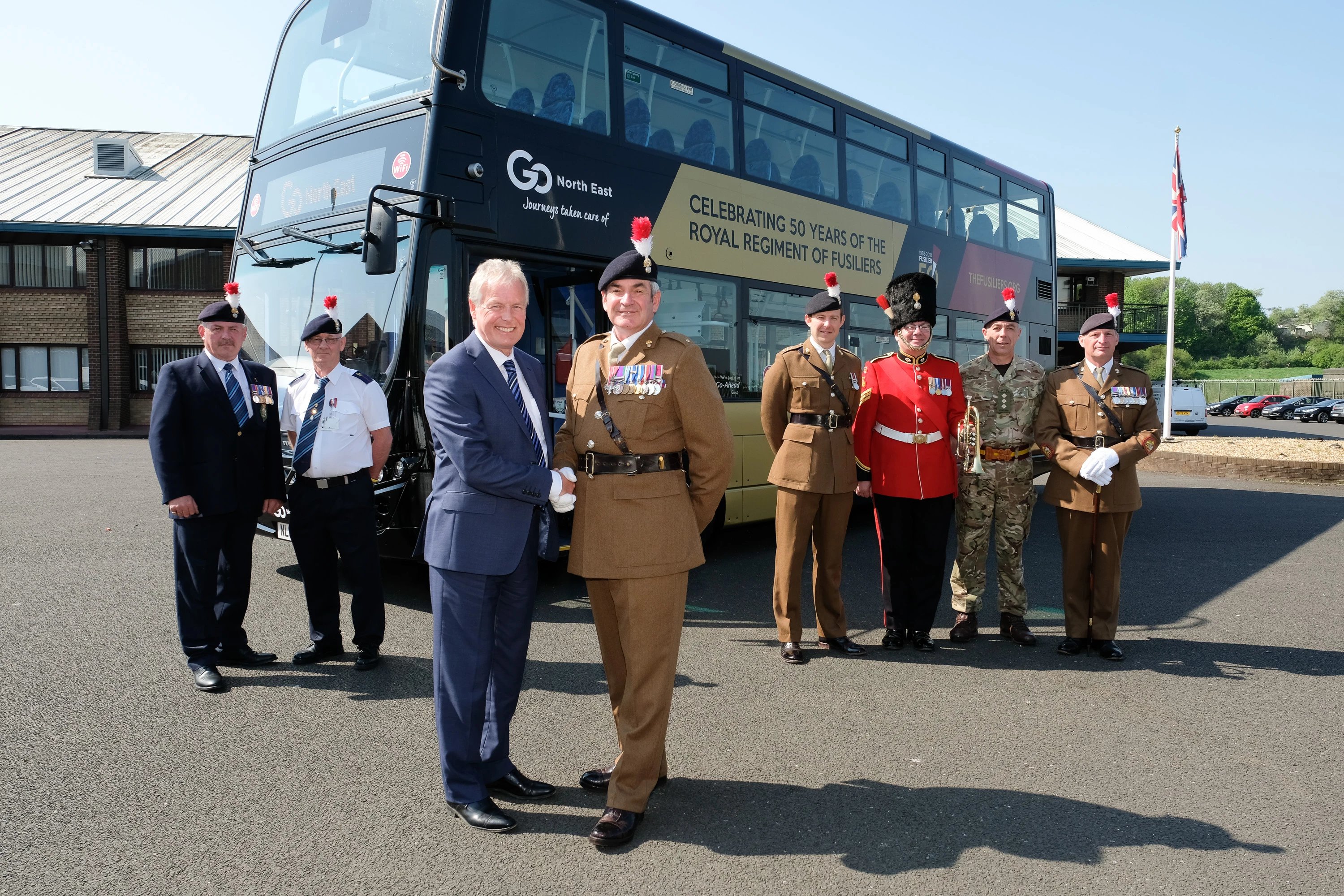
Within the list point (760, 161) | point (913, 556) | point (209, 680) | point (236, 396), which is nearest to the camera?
point (209, 680)

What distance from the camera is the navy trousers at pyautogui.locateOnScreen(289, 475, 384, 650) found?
4.66 metres

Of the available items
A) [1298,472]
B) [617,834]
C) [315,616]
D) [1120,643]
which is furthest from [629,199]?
[1298,472]

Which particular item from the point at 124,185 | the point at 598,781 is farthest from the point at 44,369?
the point at 598,781

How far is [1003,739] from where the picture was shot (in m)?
3.71

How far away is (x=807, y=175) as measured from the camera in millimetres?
8227

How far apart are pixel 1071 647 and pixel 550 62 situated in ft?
16.7

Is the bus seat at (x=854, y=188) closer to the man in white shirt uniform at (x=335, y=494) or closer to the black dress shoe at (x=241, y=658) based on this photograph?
the man in white shirt uniform at (x=335, y=494)

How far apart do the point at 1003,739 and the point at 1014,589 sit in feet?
5.44

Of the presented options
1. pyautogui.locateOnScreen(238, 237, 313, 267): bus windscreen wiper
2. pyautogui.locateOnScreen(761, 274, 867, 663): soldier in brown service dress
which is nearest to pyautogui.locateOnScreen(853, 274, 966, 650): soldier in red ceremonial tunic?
pyautogui.locateOnScreen(761, 274, 867, 663): soldier in brown service dress

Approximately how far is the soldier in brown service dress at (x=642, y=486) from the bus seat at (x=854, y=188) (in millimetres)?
6198

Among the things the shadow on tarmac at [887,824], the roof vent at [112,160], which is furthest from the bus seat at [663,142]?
the roof vent at [112,160]

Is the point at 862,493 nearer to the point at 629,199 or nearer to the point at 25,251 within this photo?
the point at 629,199

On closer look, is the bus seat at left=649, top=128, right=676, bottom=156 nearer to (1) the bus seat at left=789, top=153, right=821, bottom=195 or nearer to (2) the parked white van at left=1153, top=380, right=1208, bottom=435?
(1) the bus seat at left=789, top=153, right=821, bottom=195

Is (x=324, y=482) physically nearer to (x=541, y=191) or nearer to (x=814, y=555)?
(x=541, y=191)
